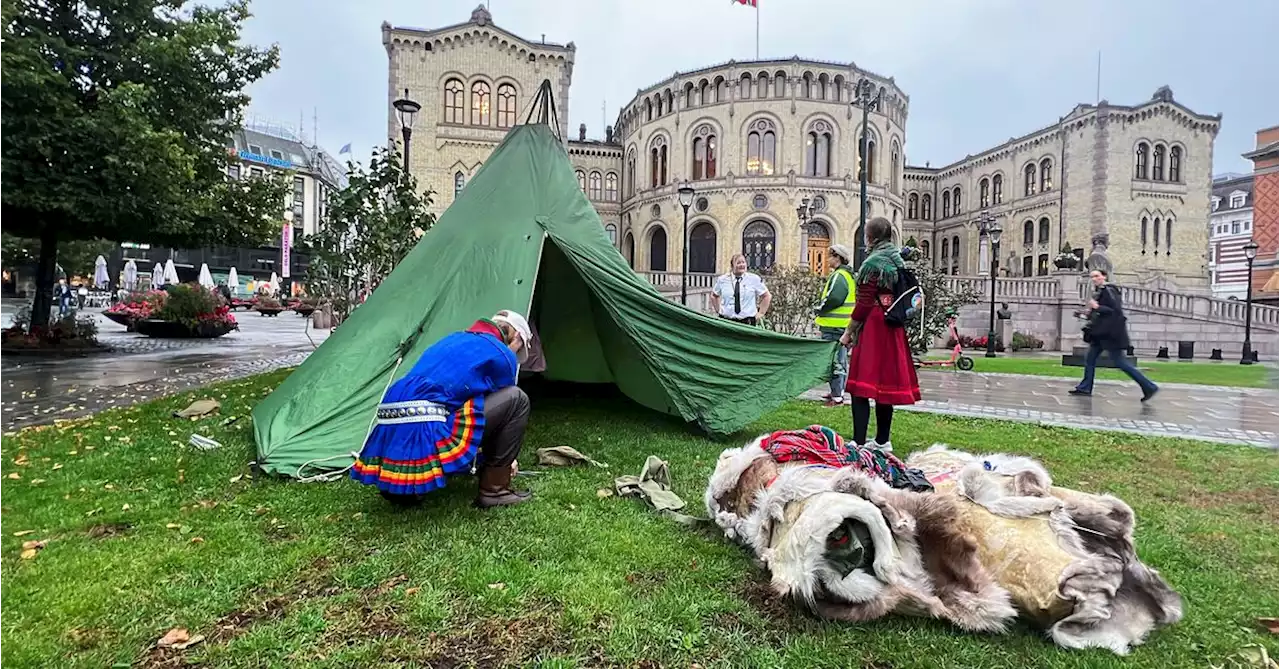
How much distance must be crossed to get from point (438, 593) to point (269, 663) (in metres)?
0.63

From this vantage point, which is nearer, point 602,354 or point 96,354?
point 602,354

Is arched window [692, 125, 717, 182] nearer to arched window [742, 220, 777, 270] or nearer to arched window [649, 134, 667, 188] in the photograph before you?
arched window [649, 134, 667, 188]

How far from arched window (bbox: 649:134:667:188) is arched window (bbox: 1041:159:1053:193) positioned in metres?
23.8

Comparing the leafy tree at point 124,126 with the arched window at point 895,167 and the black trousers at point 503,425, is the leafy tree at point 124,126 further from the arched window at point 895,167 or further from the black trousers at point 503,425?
the arched window at point 895,167

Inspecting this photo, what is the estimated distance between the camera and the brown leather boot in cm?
364

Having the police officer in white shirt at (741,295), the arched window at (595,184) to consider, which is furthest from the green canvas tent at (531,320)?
the arched window at (595,184)

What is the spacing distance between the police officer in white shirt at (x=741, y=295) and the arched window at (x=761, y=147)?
30.4m

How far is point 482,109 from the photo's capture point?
35.4 meters

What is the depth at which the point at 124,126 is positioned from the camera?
418 inches

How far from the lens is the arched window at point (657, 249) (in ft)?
132

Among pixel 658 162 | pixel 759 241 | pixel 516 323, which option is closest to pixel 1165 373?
pixel 516 323

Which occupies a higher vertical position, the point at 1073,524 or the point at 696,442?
the point at 1073,524

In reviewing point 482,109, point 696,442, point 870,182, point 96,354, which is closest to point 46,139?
point 96,354

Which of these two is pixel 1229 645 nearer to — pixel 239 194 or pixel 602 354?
pixel 602 354
